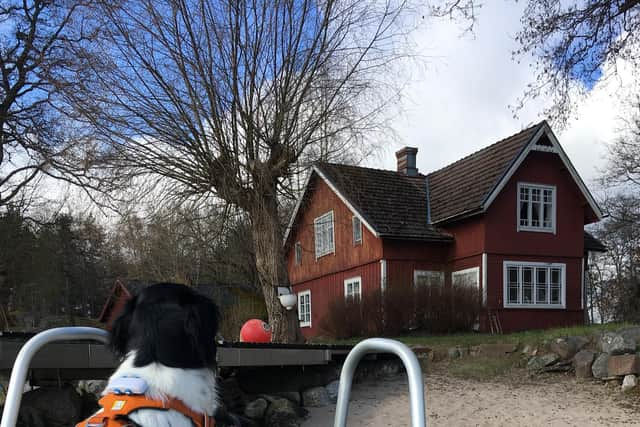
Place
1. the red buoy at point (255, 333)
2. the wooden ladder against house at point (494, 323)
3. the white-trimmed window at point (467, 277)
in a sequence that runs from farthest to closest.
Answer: the white-trimmed window at point (467, 277) < the wooden ladder against house at point (494, 323) < the red buoy at point (255, 333)

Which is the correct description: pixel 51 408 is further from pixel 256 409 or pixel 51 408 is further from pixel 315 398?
pixel 315 398

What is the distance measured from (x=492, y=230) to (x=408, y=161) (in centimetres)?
638

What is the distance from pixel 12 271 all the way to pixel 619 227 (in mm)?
29749

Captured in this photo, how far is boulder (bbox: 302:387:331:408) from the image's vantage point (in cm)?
1016

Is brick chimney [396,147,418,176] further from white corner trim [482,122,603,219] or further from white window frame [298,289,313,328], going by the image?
white window frame [298,289,313,328]

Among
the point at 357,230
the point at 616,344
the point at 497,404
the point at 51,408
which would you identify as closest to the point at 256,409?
the point at 51,408

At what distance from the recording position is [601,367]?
1082 cm

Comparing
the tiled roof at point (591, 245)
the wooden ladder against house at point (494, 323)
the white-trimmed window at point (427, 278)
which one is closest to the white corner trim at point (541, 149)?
the tiled roof at point (591, 245)

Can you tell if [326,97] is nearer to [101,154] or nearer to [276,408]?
[101,154]

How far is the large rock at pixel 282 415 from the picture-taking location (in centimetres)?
927

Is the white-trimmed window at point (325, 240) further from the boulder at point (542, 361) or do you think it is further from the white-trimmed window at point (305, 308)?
the boulder at point (542, 361)

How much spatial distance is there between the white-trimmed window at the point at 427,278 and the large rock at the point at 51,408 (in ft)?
39.0

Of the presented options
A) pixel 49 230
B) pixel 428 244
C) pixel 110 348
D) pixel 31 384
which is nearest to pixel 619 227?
pixel 428 244

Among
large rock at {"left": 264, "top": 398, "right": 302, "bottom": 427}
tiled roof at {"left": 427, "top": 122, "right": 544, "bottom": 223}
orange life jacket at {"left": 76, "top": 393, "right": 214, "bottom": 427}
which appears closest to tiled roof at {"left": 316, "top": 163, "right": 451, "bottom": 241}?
tiled roof at {"left": 427, "top": 122, "right": 544, "bottom": 223}
